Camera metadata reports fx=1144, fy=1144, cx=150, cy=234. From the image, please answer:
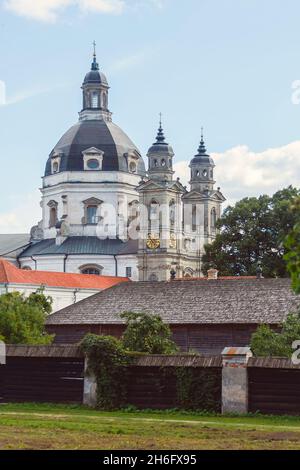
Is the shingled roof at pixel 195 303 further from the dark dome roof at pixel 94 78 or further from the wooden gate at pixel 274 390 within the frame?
the dark dome roof at pixel 94 78

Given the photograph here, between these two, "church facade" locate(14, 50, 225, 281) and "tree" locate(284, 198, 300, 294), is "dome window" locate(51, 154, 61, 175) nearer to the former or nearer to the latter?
"church facade" locate(14, 50, 225, 281)

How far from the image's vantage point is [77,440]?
2100 centimetres

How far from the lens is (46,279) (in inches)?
3504

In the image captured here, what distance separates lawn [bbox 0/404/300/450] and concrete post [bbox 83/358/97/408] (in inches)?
13.6

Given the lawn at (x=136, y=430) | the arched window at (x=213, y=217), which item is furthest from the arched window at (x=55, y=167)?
the lawn at (x=136, y=430)

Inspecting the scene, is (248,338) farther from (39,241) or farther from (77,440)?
(39,241)

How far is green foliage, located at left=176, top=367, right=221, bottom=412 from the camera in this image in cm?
2872

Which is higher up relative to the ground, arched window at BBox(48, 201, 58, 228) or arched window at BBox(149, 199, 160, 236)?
arched window at BBox(48, 201, 58, 228)

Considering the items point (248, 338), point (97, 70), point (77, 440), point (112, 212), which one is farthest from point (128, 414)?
point (97, 70)

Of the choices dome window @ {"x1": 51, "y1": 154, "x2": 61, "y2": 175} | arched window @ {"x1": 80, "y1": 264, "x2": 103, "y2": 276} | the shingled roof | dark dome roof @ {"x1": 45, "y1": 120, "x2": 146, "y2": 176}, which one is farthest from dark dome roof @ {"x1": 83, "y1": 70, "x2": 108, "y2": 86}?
the shingled roof

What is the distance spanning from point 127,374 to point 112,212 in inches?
3193

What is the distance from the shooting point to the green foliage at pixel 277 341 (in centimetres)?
3534

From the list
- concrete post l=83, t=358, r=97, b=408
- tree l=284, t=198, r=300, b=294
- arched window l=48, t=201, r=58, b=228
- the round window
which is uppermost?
the round window
